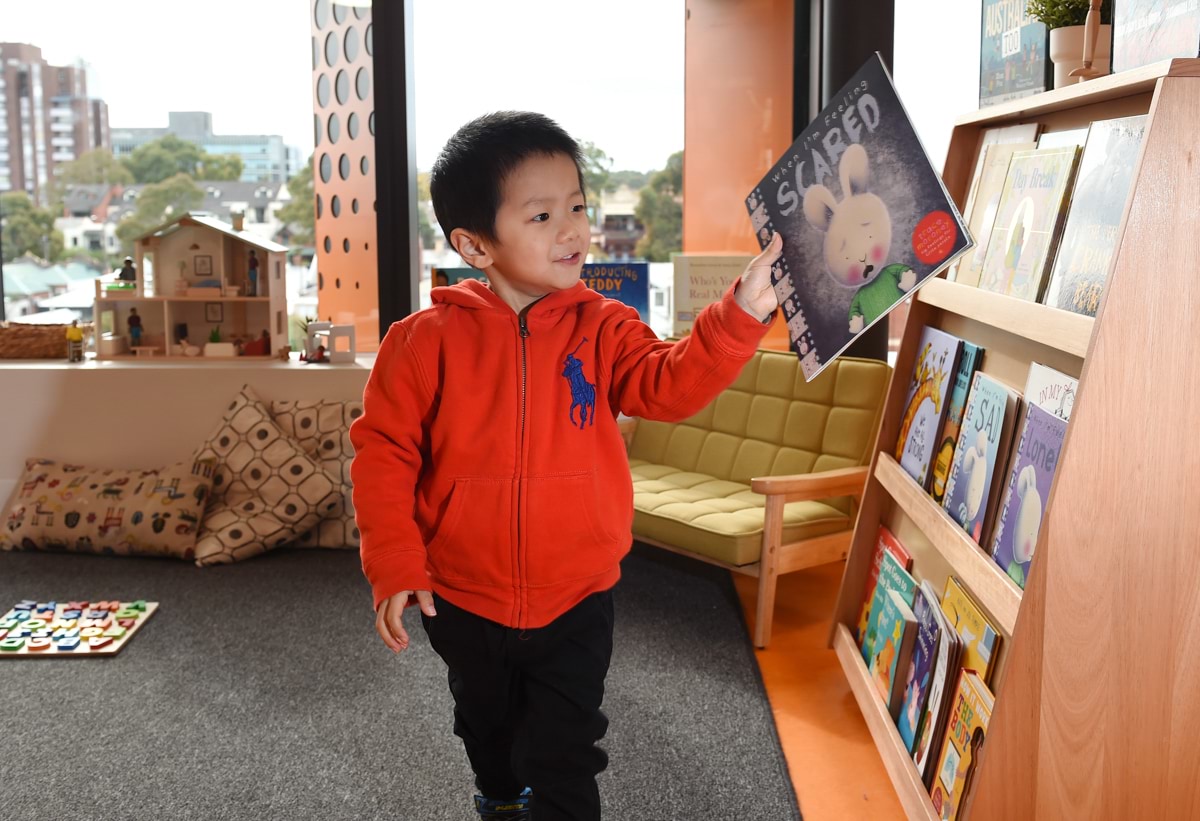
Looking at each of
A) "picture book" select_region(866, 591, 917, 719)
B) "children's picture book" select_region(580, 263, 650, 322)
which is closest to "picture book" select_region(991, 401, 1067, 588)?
"picture book" select_region(866, 591, 917, 719)

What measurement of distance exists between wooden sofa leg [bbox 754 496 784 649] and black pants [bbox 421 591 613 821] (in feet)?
4.31

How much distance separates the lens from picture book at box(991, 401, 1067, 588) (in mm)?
1656

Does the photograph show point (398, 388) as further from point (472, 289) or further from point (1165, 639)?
point (1165, 639)

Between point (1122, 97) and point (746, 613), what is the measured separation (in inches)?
77.8

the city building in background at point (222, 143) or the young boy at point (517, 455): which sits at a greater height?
the city building in background at point (222, 143)

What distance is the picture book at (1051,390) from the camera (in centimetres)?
165

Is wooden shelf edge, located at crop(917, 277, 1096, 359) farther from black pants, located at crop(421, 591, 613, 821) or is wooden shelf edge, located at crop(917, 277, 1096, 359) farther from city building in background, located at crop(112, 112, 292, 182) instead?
city building in background, located at crop(112, 112, 292, 182)

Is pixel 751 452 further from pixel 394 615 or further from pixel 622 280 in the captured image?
pixel 394 615

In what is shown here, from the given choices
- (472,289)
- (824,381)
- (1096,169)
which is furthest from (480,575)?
(824,381)

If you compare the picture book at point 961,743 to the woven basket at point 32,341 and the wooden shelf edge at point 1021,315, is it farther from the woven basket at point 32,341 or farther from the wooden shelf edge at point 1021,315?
the woven basket at point 32,341

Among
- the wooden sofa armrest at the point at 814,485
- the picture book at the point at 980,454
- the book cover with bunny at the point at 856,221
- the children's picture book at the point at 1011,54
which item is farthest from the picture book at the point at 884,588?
the children's picture book at the point at 1011,54

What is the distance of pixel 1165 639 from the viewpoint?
1465 millimetres

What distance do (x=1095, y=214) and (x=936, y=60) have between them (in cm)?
222

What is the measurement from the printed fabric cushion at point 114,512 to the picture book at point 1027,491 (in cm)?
281
